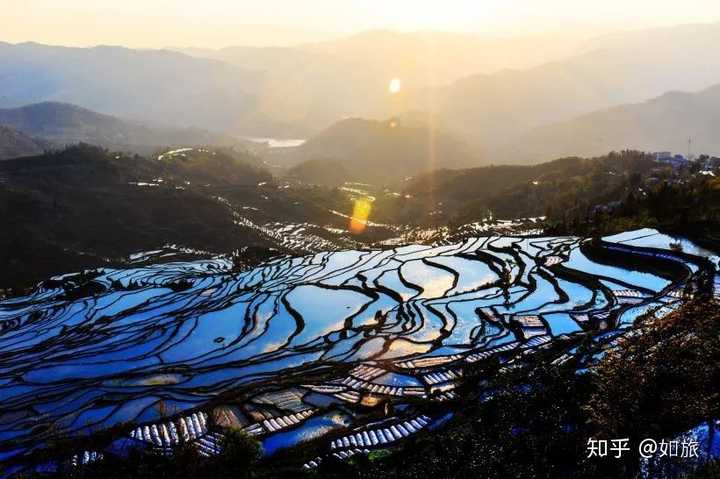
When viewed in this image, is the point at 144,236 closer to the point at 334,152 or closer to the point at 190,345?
the point at 190,345

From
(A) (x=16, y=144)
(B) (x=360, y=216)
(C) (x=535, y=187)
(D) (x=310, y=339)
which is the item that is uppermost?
(A) (x=16, y=144)

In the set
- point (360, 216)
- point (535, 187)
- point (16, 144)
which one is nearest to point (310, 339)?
point (535, 187)

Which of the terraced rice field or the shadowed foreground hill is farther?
the shadowed foreground hill

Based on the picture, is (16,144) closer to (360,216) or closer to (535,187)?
(360,216)

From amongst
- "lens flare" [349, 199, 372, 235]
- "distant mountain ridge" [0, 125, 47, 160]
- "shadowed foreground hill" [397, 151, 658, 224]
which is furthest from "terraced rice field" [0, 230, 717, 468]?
"distant mountain ridge" [0, 125, 47, 160]

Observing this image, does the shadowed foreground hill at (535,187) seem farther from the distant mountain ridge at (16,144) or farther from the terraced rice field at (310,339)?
the distant mountain ridge at (16,144)

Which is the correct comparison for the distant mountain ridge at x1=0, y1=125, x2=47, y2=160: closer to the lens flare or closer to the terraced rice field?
the lens flare
